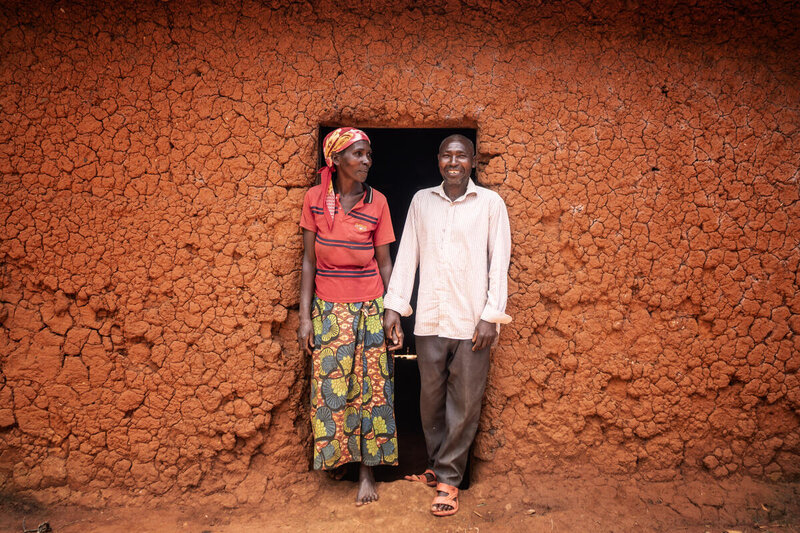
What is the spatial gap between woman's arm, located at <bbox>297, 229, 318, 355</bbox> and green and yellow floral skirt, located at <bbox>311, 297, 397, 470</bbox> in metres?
0.04

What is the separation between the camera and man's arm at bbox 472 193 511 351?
8.90 ft

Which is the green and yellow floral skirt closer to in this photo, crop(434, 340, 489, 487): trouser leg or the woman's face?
crop(434, 340, 489, 487): trouser leg

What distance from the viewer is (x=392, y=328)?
2863 mm

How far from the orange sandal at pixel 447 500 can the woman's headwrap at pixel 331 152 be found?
4.96 feet

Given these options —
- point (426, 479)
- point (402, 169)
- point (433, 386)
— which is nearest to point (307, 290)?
point (433, 386)

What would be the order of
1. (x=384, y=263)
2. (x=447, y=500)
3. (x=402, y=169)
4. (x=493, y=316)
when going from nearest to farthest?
1. (x=493, y=316)
2. (x=447, y=500)
3. (x=384, y=263)
4. (x=402, y=169)

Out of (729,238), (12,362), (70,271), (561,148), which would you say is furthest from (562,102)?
(12,362)

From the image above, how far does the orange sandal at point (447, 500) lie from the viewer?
109 inches

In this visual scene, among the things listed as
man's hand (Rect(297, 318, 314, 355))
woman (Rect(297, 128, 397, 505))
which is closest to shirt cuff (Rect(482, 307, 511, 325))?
woman (Rect(297, 128, 397, 505))

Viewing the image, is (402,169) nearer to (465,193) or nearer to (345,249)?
(465,193)

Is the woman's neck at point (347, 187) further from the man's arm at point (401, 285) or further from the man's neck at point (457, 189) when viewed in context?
the man's neck at point (457, 189)

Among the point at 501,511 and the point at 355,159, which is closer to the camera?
the point at 355,159

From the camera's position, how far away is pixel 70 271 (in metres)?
2.88

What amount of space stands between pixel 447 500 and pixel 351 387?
0.77 m
